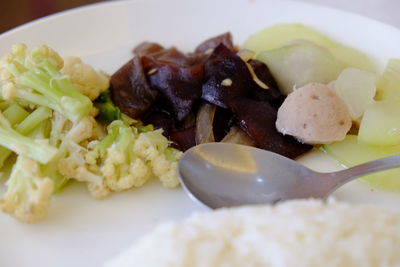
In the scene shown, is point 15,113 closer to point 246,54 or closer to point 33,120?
point 33,120

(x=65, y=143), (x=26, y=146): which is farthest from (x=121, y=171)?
(x=26, y=146)

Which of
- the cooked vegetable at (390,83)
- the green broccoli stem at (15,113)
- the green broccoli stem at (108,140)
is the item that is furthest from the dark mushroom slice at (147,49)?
the cooked vegetable at (390,83)

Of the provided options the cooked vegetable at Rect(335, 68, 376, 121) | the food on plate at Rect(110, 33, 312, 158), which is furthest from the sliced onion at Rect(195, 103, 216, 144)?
the cooked vegetable at Rect(335, 68, 376, 121)

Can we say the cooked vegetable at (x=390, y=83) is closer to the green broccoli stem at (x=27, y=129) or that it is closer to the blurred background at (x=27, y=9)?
the green broccoli stem at (x=27, y=129)

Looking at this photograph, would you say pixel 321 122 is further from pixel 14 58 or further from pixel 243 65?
pixel 14 58

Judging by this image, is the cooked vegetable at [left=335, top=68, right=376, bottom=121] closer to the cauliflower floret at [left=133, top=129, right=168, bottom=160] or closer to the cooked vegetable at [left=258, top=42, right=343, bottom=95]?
the cooked vegetable at [left=258, top=42, right=343, bottom=95]

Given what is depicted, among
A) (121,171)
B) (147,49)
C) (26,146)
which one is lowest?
(121,171)

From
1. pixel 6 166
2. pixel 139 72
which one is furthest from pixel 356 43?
Result: pixel 6 166
